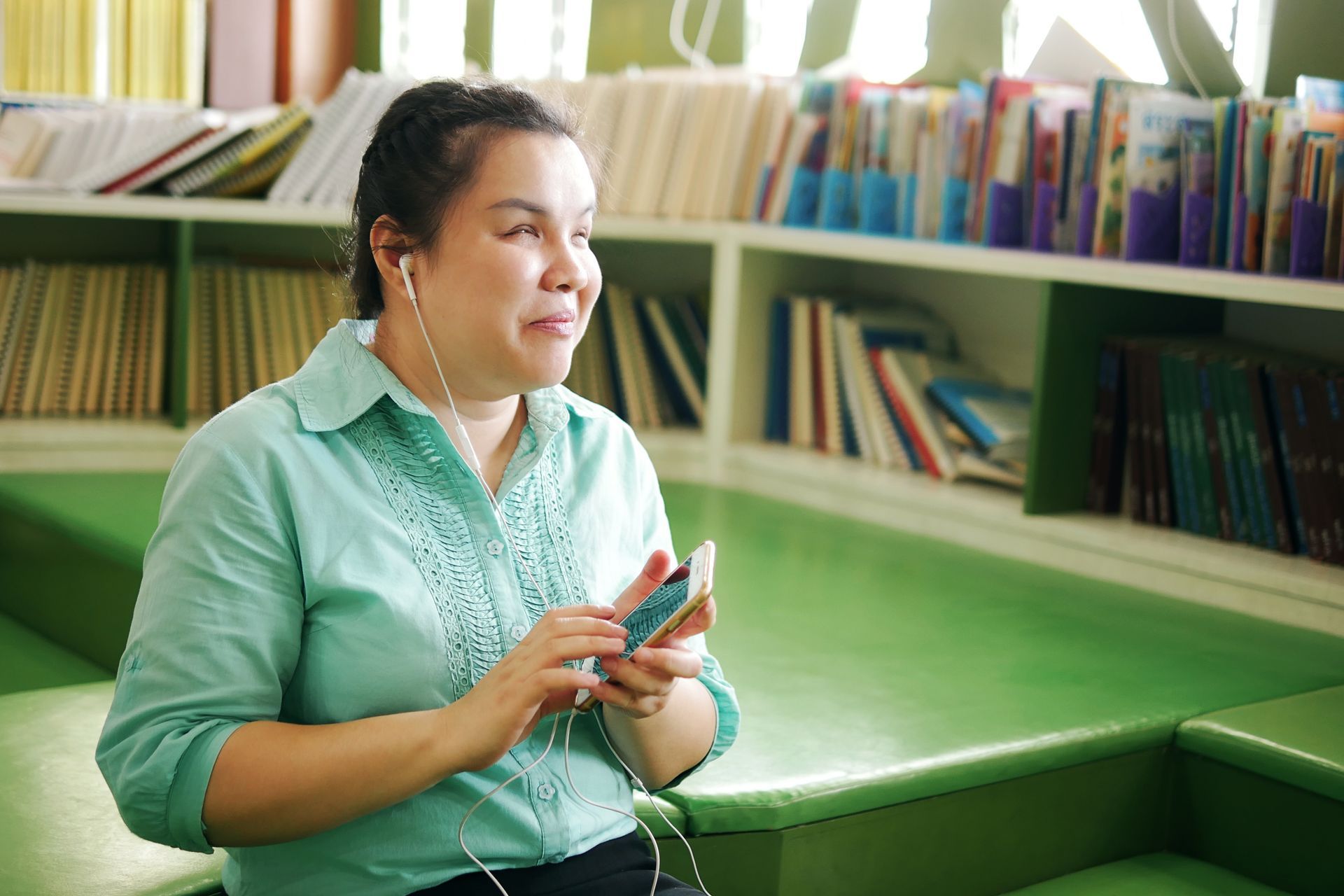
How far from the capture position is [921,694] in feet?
5.92

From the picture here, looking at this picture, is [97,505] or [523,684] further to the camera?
[97,505]

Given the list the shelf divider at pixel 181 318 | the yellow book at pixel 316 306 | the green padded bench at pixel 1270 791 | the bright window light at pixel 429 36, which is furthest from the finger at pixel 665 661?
the bright window light at pixel 429 36

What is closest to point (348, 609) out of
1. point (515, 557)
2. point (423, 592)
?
point (423, 592)

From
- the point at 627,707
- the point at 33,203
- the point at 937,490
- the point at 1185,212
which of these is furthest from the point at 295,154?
the point at 627,707

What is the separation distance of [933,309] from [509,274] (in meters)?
2.07

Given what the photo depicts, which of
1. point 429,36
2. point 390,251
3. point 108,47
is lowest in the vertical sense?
point 390,251

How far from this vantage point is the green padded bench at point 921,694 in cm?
151

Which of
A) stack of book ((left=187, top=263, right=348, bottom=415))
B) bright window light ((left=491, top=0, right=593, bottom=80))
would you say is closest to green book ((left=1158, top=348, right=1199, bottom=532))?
stack of book ((left=187, top=263, right=348, bottom=415))

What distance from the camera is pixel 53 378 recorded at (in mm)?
3031

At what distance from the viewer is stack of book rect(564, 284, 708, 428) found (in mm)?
3283

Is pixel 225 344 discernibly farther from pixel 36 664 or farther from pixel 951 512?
pixel 951 512

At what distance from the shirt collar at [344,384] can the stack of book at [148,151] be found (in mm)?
1899

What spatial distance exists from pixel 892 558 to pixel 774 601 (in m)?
0.38

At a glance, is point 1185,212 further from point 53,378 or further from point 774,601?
point 53,378
